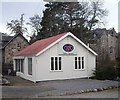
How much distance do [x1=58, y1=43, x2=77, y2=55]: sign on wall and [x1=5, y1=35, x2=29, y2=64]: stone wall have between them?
2554 cm

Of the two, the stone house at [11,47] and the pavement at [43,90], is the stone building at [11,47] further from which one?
the pavement at [43,90]

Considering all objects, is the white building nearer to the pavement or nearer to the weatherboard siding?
the weatherboard siding

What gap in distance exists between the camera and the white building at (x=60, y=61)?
2534 cm

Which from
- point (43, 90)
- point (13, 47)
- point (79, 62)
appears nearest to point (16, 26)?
→ point (13, 47)

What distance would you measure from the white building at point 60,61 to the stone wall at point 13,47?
74.2 feet

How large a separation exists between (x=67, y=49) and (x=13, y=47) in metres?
26.1

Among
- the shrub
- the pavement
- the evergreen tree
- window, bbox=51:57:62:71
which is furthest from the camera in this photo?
the evergreen tree

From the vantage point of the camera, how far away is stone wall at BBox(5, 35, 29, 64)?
5069 centimetres

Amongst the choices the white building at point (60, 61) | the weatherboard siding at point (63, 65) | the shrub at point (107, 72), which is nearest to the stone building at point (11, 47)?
the white building at point (60, 61)

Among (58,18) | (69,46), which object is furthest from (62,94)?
(58,18)

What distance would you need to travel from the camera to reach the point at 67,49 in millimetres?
26828

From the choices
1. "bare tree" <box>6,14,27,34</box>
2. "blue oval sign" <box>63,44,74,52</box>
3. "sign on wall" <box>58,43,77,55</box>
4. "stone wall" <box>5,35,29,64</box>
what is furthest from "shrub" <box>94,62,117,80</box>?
"bare tree" <box>6,14,27,34</box>

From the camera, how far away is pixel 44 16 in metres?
51.1

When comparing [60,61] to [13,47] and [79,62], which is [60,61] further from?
[13,47]
